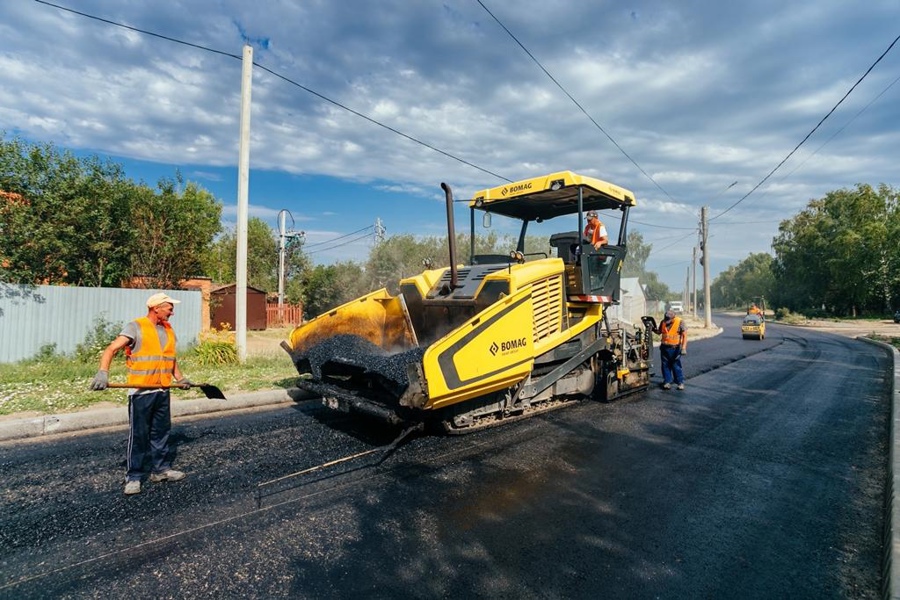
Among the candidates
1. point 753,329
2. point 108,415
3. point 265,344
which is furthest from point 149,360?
point 753,329

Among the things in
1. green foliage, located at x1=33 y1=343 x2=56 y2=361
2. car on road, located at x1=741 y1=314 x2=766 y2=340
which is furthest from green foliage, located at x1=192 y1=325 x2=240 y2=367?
car on road, located at x1=741 y1=314 x2=766 y2=340

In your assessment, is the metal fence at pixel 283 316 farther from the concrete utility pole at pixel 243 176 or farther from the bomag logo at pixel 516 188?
the bomag logo at pixel 516 188

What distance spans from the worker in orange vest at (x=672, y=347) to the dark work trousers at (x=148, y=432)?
695cm

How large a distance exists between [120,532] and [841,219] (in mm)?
55756

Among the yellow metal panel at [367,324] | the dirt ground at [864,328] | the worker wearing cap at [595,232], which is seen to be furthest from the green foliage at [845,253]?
the yellow metal panel at [367,324]

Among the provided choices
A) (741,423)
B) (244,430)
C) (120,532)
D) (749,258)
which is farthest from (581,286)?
(749,258)

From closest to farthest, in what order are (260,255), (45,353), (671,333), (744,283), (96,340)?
(671,333)
(45,353)
(96,340)
(260,255)
(744,283)

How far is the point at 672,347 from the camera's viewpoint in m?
7.92

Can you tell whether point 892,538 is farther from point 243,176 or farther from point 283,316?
point 283,316

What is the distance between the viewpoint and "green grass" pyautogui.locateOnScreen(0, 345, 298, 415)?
575 centimetres

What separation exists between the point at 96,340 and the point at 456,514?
975cm

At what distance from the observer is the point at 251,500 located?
11.1 feet

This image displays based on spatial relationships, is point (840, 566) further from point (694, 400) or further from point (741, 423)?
point (694, 400)

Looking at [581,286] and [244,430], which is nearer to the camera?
[244,430]
